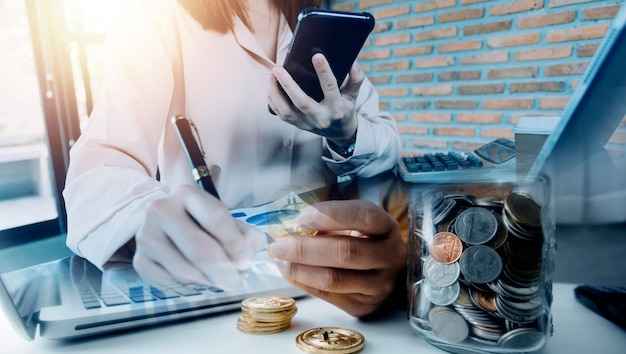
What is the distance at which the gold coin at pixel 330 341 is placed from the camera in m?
0.47

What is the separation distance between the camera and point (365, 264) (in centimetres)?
53

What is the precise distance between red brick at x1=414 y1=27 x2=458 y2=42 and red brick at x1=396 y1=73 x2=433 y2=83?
4 cm

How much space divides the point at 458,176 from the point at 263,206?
0.78 feet

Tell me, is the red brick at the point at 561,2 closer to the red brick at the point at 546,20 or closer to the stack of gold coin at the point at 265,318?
the red brick at the point at 546,20

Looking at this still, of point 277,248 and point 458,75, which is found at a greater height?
point 458,75

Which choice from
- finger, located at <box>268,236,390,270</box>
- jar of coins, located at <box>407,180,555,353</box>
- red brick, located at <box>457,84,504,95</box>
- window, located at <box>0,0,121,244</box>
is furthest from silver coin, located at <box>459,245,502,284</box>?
window, located at <box>0,0,121,244</box>

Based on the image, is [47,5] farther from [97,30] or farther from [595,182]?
[595,182]

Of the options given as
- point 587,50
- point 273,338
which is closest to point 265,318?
point 273,338

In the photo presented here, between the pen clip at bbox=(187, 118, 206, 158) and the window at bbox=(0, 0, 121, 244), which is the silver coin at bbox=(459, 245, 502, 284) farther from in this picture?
the window at bbox=(0, 0, 121, 244)

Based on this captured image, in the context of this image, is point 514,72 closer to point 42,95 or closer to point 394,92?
point 394,92

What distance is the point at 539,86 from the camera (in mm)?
541

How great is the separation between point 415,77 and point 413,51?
32mm

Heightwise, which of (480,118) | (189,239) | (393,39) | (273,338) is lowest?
(273,338)

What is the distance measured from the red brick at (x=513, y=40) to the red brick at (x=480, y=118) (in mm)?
80
